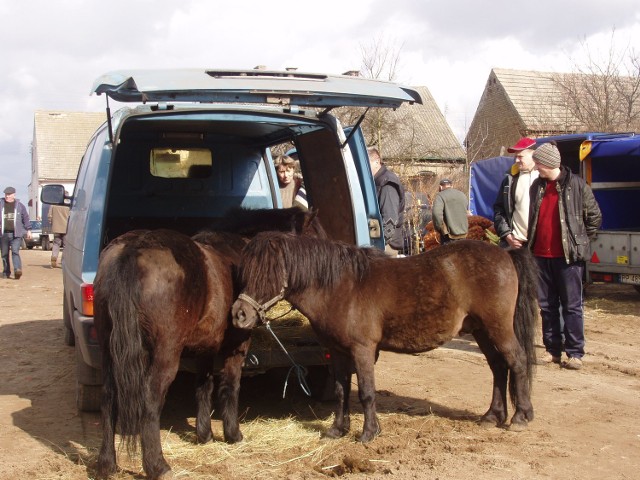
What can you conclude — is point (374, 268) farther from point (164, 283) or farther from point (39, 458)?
point (39, 458)

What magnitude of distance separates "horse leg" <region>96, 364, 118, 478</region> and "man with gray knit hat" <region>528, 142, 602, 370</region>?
408 cm

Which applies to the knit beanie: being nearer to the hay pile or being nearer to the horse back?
the horse back

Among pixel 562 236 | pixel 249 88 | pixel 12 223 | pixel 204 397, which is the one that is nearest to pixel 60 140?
pixel 12 223

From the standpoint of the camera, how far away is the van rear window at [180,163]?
6711 millimetres

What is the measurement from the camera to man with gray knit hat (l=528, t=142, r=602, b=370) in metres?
6.42

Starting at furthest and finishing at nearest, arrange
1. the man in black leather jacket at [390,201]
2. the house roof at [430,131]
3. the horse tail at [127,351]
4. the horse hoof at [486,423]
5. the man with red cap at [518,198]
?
1. the house roof at [430,131]
2. the man in black leather jacket at [390,201]
3. the man with red cap at [518,198]
4. the horse hoof at [486,423]
5. the horse tail at [127,351]

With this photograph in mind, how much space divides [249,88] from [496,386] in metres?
2.70

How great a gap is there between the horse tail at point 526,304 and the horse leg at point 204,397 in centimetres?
219

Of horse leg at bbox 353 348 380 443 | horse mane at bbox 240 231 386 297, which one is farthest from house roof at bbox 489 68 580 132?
horse leg at bbox 353 348 380 443

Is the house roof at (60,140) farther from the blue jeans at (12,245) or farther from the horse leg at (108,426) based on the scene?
the horse leg at (108,426)

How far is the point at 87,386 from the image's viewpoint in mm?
5137

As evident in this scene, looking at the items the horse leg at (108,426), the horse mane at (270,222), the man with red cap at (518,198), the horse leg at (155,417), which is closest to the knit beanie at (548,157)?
the man with red cap at (518,198)

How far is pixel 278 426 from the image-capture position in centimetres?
494

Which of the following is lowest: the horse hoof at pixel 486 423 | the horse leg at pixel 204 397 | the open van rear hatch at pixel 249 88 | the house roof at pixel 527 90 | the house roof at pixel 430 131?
the horse hoof at pixel 486 423
